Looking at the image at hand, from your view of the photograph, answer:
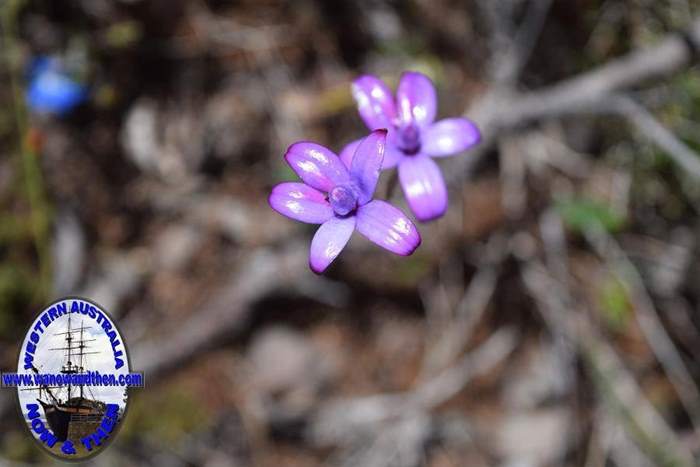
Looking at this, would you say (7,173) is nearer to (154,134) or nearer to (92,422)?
(154,134)

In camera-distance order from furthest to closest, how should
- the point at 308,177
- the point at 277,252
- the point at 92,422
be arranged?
the point at 277,252 < the point at 92,422 < the point at 308,177

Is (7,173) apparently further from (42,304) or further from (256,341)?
(256,341)

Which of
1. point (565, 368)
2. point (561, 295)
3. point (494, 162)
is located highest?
point (494, 162)

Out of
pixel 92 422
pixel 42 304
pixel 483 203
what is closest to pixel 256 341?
pixel 42 304

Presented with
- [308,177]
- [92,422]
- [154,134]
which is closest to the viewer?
[308,177]

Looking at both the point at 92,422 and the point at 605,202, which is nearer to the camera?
the point at 92,422

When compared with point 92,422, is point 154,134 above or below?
above
